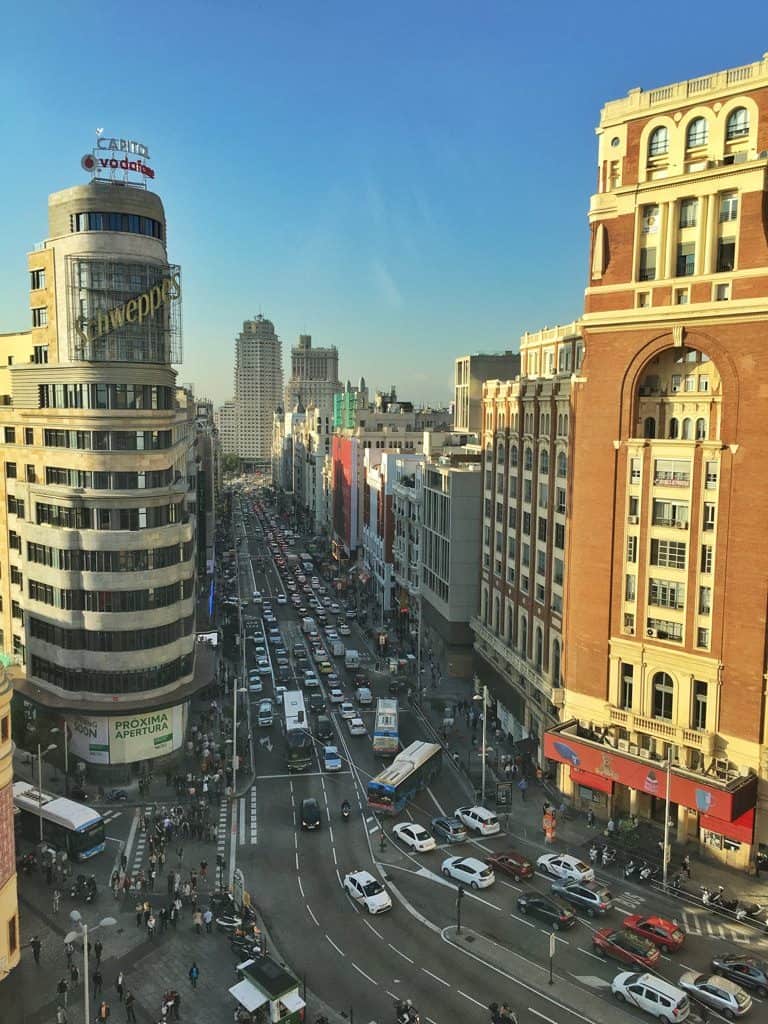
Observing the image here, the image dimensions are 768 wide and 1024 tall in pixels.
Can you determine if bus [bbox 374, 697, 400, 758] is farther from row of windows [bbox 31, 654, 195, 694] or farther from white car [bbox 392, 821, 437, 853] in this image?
row of windows [bbox 31, 654, 195, 694]

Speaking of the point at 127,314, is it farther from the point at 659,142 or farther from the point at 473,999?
the point at 473,999

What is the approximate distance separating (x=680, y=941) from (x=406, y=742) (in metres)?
35.5

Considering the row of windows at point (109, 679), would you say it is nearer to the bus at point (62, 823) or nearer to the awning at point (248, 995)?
the bus at point (62, 823)

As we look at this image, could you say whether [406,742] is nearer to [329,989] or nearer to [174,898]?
[174,898]

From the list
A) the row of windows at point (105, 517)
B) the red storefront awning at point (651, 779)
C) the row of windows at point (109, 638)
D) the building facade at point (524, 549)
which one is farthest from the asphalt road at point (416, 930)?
the row of windows at point (105, 517)

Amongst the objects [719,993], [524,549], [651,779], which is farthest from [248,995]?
[524,549]

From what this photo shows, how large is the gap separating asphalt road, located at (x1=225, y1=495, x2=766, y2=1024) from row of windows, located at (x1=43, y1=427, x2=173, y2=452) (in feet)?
93.7

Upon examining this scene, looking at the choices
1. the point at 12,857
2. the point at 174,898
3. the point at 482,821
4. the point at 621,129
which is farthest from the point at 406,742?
the point at 621,129

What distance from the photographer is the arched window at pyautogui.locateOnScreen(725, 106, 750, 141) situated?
55.6 metres

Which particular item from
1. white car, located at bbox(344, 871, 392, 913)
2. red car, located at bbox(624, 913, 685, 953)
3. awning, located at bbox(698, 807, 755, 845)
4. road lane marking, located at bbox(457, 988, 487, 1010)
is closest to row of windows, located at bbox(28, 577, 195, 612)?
white car, located at bbox(344, 871, 392, 913)

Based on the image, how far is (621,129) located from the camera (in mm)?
61469

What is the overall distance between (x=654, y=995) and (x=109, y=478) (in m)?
50.2

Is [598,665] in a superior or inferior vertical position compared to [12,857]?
superior

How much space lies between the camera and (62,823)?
5562cm
